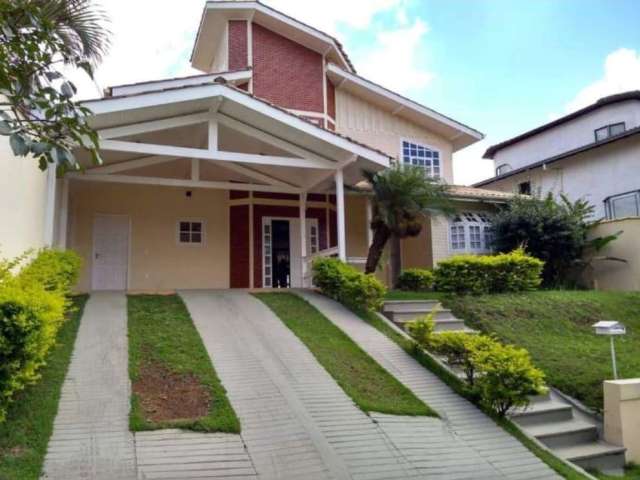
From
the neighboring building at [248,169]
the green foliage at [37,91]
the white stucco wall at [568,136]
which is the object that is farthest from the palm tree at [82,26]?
the white stucco wall at [568,136]

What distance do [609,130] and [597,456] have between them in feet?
65.0

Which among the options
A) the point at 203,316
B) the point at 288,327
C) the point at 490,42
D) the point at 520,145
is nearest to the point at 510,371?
the point at 288,327

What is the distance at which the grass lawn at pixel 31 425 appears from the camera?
4730 mm

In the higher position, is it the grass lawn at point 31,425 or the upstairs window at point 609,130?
the upstairs window at point 609,130

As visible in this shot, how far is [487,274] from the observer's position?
1233cm

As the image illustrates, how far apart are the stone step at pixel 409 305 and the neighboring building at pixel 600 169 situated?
669 cm

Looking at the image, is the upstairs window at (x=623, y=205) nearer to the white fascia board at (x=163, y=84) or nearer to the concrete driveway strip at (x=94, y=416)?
the white fascia board at (x=163, y=84)

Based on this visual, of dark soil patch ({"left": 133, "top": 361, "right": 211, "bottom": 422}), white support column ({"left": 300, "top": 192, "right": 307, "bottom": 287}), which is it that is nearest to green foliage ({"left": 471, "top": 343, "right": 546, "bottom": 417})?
dark soil patch ({"left": 133, "top": 361, "right": 211, "bottom": 422})

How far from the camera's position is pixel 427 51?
15680 millimetres

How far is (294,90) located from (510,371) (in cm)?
1190

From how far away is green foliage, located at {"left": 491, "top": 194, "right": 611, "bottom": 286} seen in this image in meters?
14.9

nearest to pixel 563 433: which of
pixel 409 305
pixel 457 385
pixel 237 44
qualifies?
pixel 457 385

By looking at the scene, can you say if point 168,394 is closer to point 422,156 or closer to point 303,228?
point 303,228

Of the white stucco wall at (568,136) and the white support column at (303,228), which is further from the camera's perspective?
the white stucco wall at (568,136)
